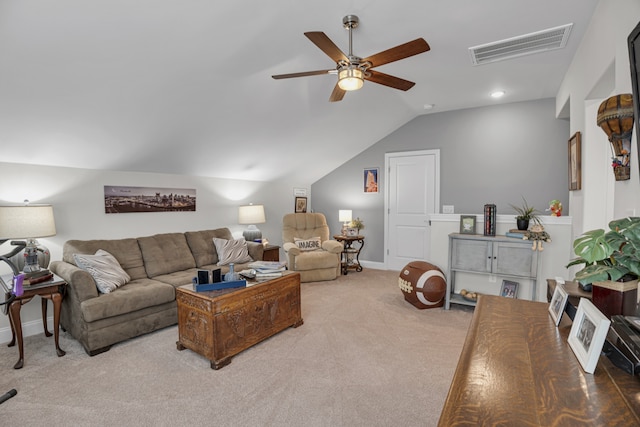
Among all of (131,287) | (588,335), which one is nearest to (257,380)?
(131,287)

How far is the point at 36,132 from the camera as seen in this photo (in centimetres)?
279

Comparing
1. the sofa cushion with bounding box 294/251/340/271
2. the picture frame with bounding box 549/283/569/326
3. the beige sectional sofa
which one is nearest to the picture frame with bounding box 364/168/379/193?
the sofa cushion with bounding box 294/251/340/271

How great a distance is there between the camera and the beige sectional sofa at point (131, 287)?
2.68 m

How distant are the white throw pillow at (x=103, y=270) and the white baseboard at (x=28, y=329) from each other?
78 centimetres

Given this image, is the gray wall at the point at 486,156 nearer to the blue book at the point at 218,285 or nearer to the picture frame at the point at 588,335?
the blue book at the point at 218,285

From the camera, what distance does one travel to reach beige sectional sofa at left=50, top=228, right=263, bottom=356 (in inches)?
105

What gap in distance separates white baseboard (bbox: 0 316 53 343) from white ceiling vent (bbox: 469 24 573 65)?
4.80 meters

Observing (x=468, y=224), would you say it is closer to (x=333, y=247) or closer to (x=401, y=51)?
(x=333, y=247)

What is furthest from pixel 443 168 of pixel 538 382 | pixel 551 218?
pixel 538 382

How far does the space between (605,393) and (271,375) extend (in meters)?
2.03

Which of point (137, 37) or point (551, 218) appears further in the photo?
point (551, 218)

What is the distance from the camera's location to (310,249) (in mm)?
5293

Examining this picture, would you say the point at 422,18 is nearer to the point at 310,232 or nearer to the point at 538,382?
the point at 538,382

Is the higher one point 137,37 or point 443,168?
point 137,37
